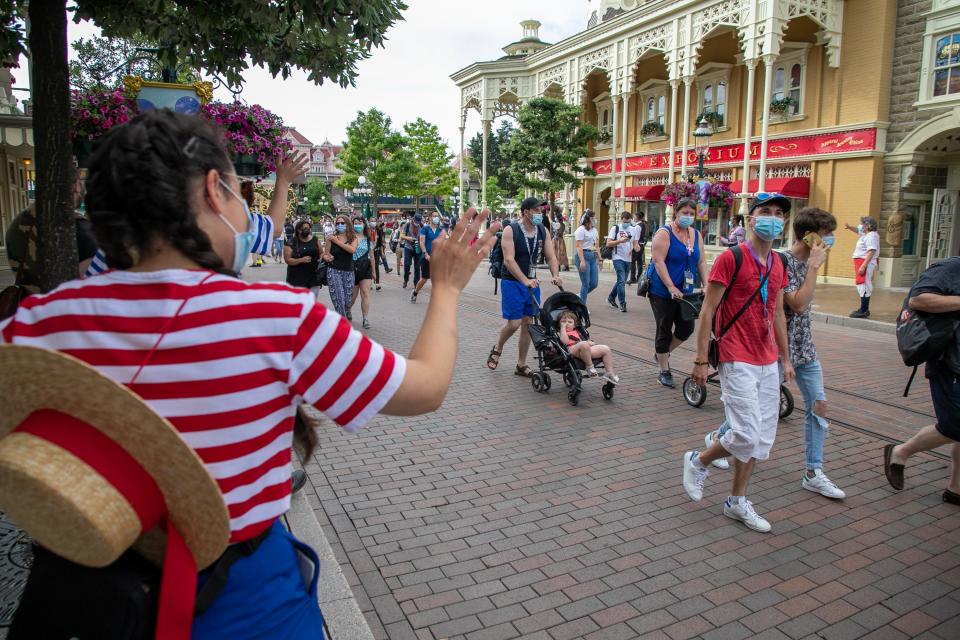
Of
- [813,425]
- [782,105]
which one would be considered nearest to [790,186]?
[782,105]

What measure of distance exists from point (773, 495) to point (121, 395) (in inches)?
177

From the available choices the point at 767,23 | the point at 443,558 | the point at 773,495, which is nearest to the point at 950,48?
the point at 767,23

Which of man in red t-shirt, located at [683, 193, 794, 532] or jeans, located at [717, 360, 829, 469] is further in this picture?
jeans, located at [717, 360, 829, 469]

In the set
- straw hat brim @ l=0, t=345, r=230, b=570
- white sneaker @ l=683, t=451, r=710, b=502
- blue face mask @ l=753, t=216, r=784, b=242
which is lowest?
white sneaker @ l=683, t=451, r=710, b=502

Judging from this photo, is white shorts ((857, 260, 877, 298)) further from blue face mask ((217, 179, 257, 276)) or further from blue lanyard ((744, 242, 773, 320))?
blue face mask ((217, 179, 257, 276))

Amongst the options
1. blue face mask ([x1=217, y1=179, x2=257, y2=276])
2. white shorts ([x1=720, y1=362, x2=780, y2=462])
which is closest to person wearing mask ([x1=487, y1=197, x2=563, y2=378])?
white shorts ([x1=720, y1=362, x2=780, y2=462])

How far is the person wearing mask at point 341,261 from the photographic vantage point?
35.4ft

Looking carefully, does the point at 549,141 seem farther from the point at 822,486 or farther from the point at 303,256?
the point at 822,486

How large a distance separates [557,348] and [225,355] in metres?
5.81

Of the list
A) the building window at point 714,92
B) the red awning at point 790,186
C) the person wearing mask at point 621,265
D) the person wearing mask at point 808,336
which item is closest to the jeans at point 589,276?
the person wearing mask at point 621,265

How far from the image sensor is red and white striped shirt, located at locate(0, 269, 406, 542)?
128 cm

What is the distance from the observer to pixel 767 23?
59.4ft

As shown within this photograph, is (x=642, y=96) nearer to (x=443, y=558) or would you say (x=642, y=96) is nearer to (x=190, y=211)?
(x=443, y=558)

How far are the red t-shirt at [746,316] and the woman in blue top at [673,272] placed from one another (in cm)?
307
